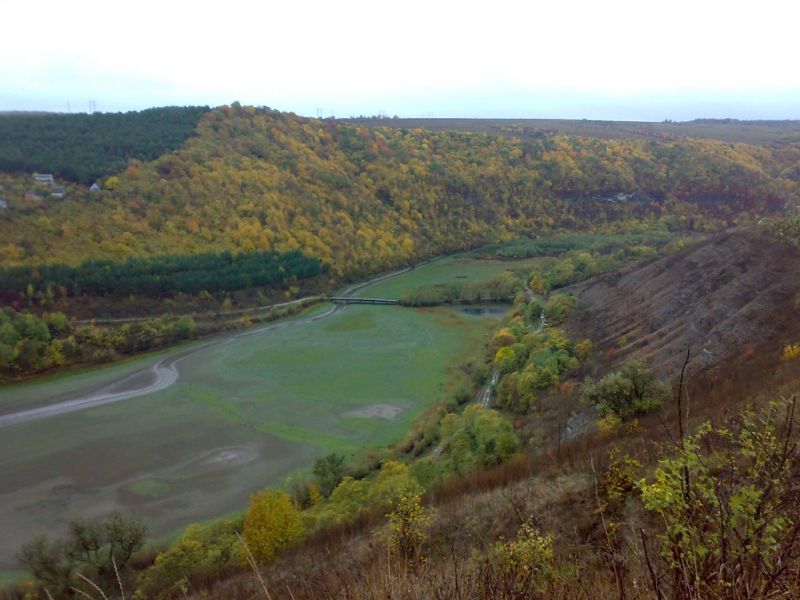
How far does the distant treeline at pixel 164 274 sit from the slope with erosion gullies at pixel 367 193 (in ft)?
3.88

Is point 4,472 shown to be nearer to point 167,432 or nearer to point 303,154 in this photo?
point 167,432

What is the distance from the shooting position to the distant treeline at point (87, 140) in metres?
46.7

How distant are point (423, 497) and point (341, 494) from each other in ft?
16.6

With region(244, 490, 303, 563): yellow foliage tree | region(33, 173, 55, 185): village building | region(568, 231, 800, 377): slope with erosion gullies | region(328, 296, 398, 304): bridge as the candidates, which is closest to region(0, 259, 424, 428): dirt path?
region(328, 296, 398, 304): bridge

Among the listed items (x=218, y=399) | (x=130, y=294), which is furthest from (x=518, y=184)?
(x=218, y=399)

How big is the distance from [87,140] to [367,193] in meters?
29.0

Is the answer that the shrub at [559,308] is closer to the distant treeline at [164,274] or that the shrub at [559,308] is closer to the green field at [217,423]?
the green field at [217,423]

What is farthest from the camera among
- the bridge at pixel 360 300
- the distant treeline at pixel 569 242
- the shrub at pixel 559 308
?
the distant treeline at pixel 569 242

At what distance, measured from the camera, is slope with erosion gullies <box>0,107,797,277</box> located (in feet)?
152

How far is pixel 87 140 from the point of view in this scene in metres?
53.6

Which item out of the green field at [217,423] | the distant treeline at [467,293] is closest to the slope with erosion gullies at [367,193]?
the distant treeline at [467,293]

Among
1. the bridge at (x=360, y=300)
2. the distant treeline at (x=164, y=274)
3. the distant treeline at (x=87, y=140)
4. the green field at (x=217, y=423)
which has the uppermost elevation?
the distant treeline at (x=87, y=140)

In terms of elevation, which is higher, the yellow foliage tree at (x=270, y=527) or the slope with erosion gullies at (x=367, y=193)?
the slope with erosion gullies at (x=367, y=193)

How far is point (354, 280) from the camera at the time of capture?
56.6 metres
